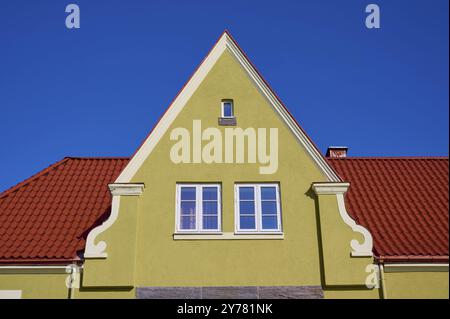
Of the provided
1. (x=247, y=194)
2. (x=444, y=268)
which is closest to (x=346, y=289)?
(x=444, y=268)

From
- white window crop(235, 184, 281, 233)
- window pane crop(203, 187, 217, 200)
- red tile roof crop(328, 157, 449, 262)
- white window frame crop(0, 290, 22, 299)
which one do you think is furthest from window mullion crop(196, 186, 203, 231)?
white window frame crop(0, 290, 22, 299)

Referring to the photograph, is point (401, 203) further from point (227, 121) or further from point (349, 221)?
point (227, 121)

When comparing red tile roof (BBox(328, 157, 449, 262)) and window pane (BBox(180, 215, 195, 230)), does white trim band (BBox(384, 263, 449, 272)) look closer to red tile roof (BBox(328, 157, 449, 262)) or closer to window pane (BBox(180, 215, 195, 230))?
red tile roof (BBox(328, 157, 449, 262))

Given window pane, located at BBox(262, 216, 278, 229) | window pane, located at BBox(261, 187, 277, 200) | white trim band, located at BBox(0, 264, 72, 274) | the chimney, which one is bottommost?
white trim band, located at BBox(0, 264, 72, 274)

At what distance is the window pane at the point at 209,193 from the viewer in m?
13.3

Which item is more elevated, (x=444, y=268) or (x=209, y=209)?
(x=209, y=209)

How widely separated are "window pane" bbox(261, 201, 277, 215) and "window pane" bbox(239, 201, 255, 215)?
286 mm

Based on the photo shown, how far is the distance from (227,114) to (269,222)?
3514mm

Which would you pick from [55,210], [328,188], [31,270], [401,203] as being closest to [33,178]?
[55,210]

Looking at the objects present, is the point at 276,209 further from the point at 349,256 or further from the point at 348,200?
the point at 348,200

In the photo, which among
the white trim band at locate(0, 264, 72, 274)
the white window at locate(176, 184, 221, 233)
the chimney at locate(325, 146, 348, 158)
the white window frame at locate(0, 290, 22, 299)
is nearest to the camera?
the white window frame at locate(0, 290, 22, 299)

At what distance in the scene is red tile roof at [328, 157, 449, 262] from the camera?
12936mm
